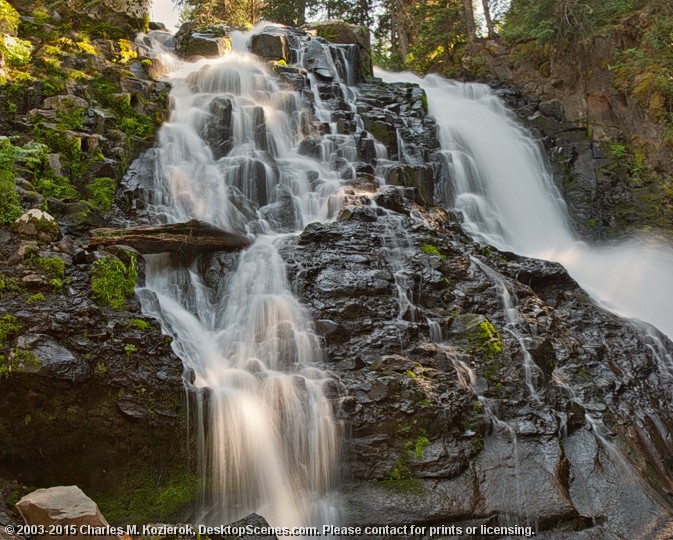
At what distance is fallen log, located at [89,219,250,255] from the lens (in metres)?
8.74

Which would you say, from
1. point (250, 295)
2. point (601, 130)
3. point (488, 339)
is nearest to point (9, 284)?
point (250, 295)

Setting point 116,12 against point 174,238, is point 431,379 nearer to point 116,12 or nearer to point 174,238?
point 174,238

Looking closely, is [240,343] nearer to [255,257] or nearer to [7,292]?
[255,257]

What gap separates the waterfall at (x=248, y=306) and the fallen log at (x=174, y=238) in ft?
0.82

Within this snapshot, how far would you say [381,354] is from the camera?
816cm

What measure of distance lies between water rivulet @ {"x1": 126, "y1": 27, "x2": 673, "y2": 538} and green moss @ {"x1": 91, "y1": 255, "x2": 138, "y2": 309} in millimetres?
485

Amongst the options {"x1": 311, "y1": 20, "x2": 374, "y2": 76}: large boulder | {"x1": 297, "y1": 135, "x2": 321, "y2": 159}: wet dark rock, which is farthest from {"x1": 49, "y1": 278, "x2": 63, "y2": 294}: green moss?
{"x1": 311, "y1": 20, "x2": 374, "y2": 76}: large boulder

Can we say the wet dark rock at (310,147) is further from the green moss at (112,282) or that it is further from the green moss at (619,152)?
the green moss at (619,152)

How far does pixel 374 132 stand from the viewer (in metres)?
15.5

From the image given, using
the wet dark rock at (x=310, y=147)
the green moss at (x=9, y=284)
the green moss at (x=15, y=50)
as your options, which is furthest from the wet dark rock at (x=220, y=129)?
the green moss at (x=9, y=284)

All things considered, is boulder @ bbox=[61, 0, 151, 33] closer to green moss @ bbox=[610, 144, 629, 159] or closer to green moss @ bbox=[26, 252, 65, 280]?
green moss @ bbox=[26, 252, 65, 280]

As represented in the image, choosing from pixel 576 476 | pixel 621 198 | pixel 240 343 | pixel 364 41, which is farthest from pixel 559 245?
pixel 364 41

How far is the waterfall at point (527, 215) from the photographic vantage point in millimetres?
12941

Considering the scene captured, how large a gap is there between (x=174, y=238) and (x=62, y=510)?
555 cm
